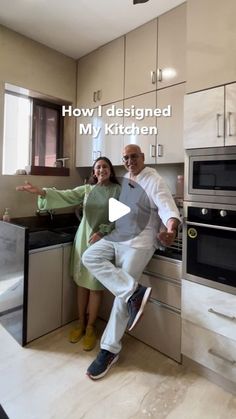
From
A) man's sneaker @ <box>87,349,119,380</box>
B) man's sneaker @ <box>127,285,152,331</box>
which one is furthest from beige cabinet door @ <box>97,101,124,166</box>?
man's sneaker @ <box>87,349,119,380</box>

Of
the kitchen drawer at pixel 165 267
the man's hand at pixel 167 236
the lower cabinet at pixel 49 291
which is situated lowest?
the lower cabinet at pixel 49 291

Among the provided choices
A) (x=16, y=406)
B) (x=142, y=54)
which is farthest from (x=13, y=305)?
(x=142, y=54)

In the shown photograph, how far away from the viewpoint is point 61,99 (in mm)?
2391

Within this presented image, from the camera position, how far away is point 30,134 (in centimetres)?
237

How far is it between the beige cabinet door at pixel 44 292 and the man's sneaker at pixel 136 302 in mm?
661

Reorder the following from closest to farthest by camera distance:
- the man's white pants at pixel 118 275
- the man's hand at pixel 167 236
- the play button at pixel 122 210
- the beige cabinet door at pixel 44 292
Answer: the man's hand at pixel 167 236 → the man's white pants at pixel 118 275 → the play button at pixel 122 210 → the beige cabinet door at pixel 44 292

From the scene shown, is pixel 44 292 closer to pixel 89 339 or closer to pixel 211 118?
pixel 89 339

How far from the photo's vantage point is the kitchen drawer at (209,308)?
1.34 meters

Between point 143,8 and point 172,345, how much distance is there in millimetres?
2318

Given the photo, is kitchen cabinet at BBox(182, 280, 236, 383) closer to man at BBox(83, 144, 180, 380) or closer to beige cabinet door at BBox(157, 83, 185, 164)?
man at BBox(83, 144, 180, 380)

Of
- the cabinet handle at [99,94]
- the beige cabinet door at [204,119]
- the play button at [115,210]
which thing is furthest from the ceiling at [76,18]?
the play button at [115,210]

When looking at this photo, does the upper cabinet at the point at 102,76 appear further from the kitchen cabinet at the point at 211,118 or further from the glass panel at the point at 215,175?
the glass panel at the point at 215,175

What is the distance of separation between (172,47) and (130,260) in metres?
1.53

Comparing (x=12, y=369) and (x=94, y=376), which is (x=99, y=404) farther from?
(x=12, y=369)
